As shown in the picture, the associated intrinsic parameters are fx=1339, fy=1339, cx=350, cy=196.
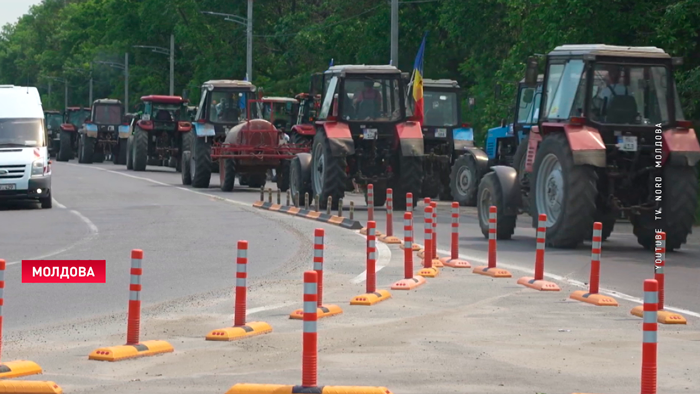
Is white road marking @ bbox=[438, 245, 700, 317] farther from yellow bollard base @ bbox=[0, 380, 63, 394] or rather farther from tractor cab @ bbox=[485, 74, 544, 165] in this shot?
yellow bollard base @ bbox=[0, 380, 63, 394]

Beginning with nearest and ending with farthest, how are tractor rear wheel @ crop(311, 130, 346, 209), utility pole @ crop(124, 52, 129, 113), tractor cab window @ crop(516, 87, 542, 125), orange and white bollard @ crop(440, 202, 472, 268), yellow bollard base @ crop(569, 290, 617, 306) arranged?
yellow bollard base @ crop(569, 290, 617, 306), orange and white bollard @ crop(440, 202, 472, 268), tractor cab window @ crop(516, 87, 542, 125), tractor rear wheel @ crop(311, 130, 346, 209), utility pole @ crop(124, 52, 129, 113)

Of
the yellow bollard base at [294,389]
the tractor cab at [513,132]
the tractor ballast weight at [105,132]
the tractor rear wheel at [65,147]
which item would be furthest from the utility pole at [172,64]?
the yellow bollard base at [294,389]

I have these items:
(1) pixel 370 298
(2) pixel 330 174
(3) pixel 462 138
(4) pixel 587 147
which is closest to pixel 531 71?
(4) pixel 587 147

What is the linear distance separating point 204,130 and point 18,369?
2778cm

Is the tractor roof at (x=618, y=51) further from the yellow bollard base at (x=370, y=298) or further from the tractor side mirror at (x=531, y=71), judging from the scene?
the yellow bollard base at (x=370, y=298)

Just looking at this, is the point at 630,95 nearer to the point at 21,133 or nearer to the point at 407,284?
the point at 407,284

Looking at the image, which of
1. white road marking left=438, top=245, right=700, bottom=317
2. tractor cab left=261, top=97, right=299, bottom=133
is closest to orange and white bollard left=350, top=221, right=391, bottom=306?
white road marking left=438, top=245, right=700, bottom=317

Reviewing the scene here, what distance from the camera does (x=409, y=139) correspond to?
2733cm

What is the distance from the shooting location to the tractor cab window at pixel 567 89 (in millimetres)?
19281

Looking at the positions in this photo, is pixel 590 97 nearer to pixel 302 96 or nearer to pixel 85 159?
pixel 302 96

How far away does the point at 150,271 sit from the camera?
16328 mm

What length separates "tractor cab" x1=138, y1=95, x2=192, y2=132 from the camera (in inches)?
1849

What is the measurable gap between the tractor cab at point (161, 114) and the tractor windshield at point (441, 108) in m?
15.4

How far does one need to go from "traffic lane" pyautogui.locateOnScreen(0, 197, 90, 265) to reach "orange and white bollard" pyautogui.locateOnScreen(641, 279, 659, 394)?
36.7 feet
